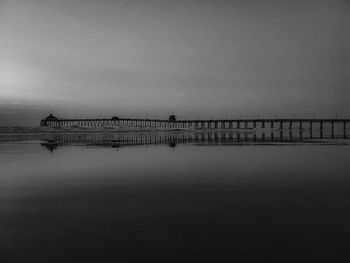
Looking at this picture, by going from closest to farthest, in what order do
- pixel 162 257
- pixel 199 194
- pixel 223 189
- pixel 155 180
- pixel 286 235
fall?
pixel 162 257 < pixel 286 235 < pixel 199 194 < pixel 223 189 < pixel 155 180

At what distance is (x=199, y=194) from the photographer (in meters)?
8.55

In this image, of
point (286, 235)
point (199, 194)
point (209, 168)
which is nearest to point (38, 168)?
point (209, 168)

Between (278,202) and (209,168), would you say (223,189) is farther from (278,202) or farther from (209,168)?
(209,168)

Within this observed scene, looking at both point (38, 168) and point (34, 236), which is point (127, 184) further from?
point (38, 168)

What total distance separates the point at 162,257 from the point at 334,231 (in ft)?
9.59

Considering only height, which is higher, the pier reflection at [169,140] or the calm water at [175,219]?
the calm water at [175,219]

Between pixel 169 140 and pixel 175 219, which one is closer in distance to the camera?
pixel 175 219

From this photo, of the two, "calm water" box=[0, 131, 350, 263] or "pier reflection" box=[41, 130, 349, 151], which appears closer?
"calm water" box=[0, 131, 350, 263]

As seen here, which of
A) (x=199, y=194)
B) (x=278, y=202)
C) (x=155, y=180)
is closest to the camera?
(x=278, y=202)

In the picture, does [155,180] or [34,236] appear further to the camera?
[155,180]

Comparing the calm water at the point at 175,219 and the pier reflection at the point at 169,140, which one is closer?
the calm water at the point at 175,219

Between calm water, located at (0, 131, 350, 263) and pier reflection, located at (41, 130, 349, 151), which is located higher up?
calm water, located at (0, 131, 350, 263)

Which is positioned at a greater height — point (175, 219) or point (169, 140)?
point (175, 219)

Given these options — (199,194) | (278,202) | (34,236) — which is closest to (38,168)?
(199,194)
